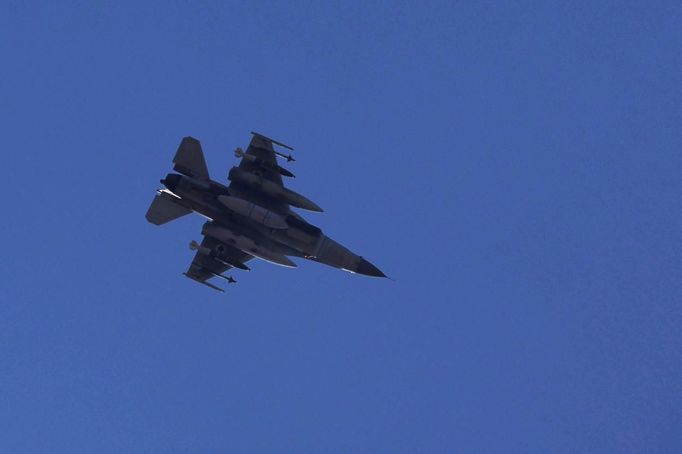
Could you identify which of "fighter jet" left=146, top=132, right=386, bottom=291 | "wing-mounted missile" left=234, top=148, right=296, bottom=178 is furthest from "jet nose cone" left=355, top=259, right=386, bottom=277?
"wing-mounted missile" left=234, top=148, right=296, bottom=178

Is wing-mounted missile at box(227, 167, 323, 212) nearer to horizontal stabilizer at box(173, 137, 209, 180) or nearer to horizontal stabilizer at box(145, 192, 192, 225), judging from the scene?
horizontal stabilizer at box(173, 137, 209, 180)

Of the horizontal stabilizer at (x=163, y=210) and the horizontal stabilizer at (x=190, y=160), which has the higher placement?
the horizontal stabilizer at (x=190, y=160)

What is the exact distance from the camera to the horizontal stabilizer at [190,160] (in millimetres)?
64938

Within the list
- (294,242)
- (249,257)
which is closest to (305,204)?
(294,242)

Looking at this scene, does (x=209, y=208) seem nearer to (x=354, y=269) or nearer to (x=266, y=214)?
(x=266, y=214)

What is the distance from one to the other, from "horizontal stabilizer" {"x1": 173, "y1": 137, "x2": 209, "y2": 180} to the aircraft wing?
532cm

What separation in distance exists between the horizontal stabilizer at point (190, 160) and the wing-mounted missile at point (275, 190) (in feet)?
8.65

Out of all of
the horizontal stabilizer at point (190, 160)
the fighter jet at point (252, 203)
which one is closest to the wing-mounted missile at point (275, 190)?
the fighter jet at point (252, 203)

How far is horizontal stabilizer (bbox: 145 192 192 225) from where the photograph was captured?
2576 inches

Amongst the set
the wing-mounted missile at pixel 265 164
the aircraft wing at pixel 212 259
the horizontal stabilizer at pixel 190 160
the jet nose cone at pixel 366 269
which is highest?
the wing-mounted missile at pixel 265 164

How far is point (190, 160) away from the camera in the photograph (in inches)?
2564

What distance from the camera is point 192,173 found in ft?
213

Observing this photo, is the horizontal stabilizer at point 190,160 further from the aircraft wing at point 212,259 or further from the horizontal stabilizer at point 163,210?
the aircraft wing at point 212,259

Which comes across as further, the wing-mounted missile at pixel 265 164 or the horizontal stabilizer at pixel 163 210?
the horizontal stabilizer at pixel 163 210
